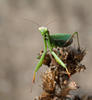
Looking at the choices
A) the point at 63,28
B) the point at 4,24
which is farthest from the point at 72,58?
the point at 4,24

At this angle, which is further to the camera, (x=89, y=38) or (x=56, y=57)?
(x=89, y=38)

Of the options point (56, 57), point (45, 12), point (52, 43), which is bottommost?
point (56, 57)

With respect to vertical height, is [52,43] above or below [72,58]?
above

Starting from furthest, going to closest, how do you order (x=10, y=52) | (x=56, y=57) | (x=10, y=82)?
(x=10, y=52) < (x=10, y=82) < (x=56, y=57)

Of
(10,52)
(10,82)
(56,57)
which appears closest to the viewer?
(56,57)

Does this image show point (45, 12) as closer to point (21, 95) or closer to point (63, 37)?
point (21, 95)

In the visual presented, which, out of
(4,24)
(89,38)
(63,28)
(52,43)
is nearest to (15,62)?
(4,24)
